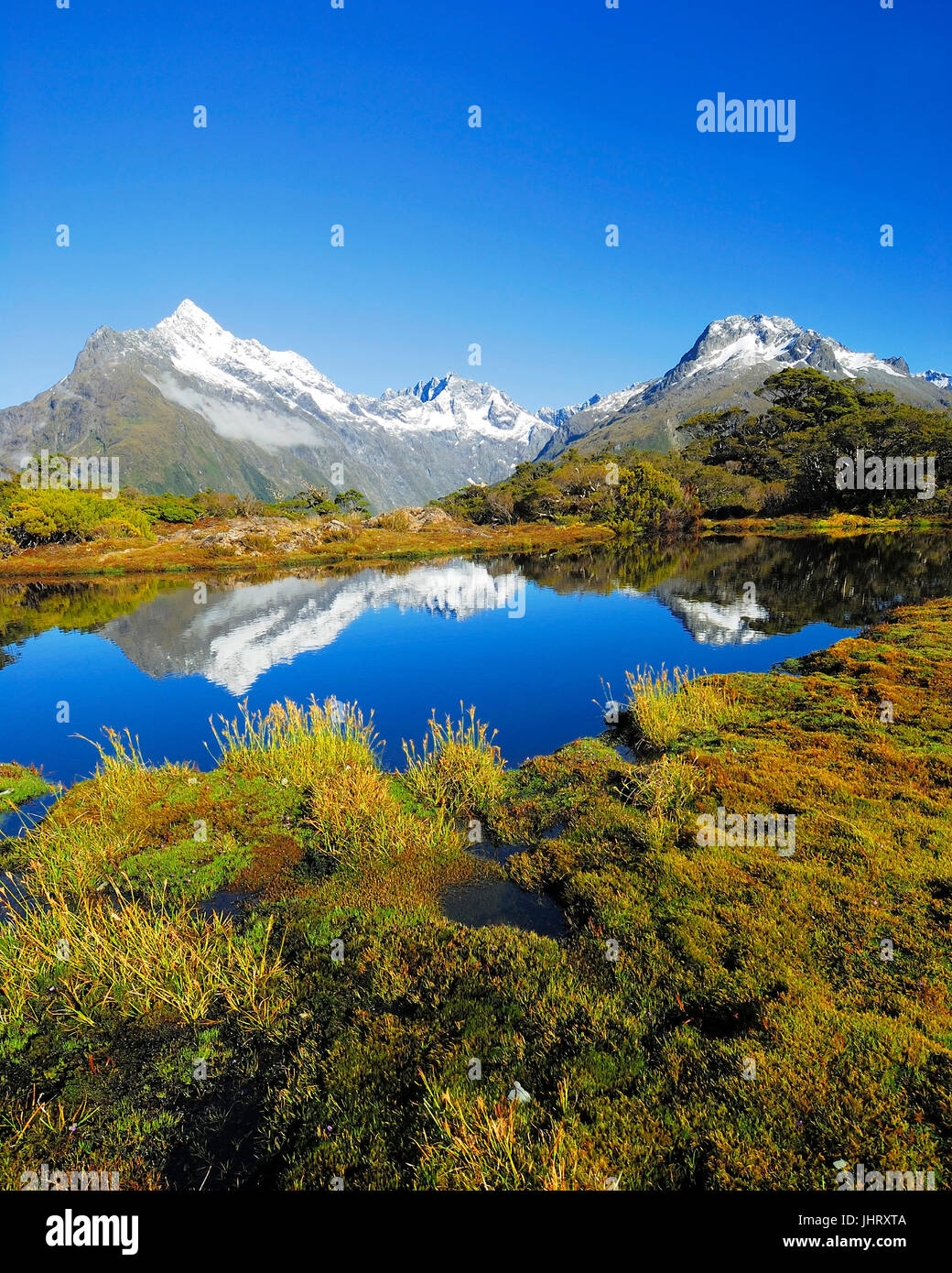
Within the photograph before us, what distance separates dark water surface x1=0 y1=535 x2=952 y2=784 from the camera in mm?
23281

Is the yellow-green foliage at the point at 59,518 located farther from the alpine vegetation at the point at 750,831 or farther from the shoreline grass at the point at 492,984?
the alpine vegetation at the point at 750,831

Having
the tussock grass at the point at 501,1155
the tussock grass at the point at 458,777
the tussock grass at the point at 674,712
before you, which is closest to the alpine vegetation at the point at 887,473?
the tussock grass at the point at 674,712

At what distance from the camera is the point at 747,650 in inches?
1183

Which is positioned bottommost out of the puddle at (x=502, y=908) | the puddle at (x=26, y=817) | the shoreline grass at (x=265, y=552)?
the puddle at (x=502, y=908)

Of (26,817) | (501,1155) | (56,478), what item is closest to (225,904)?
(501,1155)

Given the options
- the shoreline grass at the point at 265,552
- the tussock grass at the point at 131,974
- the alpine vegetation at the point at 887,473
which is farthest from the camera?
the alpine vegetation at the point at 887,473

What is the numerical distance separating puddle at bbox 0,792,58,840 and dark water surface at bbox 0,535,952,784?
232 centimetres

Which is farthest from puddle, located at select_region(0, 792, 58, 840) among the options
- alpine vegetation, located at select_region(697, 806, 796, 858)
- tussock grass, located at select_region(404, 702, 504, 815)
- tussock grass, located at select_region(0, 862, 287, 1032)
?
alpine vegetation, located at select_region(697, 806, 796, 858)

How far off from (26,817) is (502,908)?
14376 millimetres

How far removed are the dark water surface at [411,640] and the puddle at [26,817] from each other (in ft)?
7.61

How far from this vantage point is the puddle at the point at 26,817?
1489cm

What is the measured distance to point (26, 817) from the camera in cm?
1583

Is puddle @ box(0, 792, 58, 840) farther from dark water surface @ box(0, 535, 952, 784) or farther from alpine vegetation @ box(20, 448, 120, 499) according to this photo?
alpine vegetation @ box(20, 448, 120, 499)
